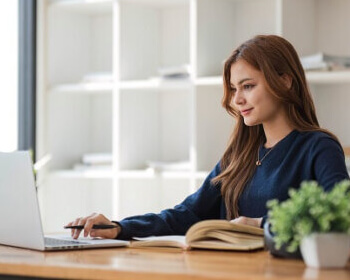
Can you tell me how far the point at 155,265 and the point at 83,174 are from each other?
2.59 m

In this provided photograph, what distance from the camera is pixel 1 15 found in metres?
4.46

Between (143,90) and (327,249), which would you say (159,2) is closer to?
(143,90)

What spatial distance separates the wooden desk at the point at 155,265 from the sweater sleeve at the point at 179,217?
11.1 inches

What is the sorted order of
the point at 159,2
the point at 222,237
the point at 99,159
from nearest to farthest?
the point at 222,237, the point at 159,2, the point at 99,159

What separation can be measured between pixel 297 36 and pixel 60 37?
4.70 ft

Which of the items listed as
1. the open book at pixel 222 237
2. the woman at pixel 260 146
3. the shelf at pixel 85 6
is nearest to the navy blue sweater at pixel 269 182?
the woman at pixel 260 146

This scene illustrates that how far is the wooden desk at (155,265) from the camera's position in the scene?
164 centimetres

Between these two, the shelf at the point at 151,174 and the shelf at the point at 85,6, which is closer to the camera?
the shelf at the point at 151,174

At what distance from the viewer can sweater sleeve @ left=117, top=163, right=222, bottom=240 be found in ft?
8.12

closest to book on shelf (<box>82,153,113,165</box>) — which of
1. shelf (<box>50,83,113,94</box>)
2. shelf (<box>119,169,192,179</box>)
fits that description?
shelf (<box>119,169,192,179</box>)

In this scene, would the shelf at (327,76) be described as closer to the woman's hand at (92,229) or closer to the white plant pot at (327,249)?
the woman's hand at (92,229)

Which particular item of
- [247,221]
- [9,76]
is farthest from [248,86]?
[9,76]

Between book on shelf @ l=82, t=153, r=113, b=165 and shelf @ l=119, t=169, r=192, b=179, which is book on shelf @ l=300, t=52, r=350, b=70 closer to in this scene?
shelf @ l=119, t=169, r=192, b=179

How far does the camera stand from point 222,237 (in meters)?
2.12
